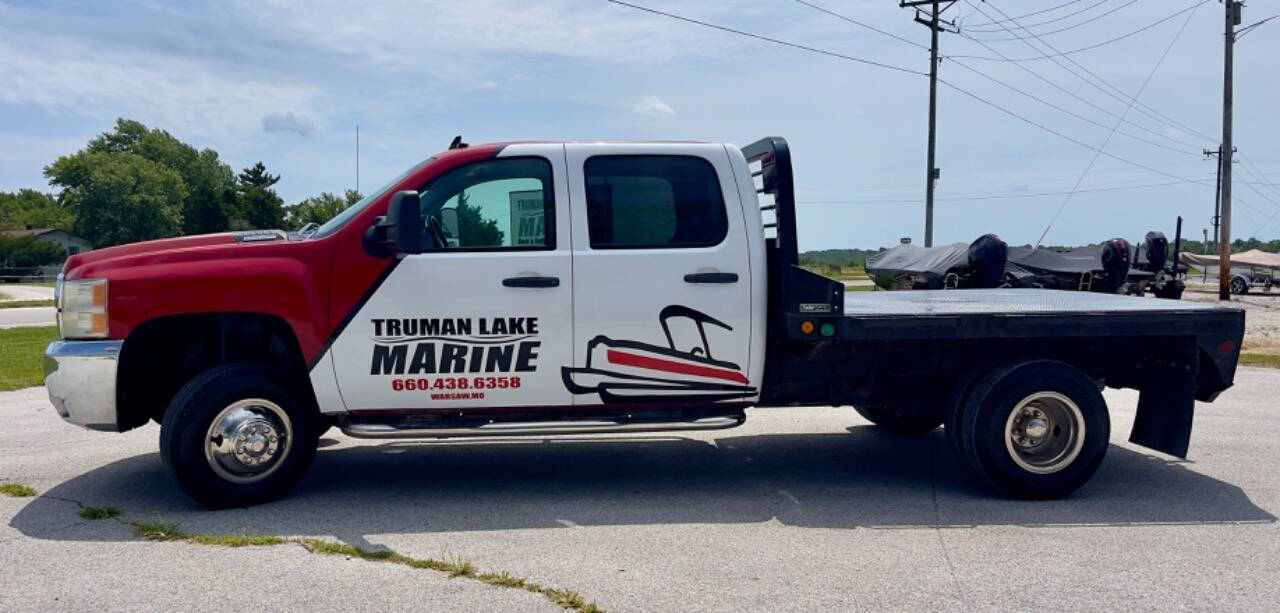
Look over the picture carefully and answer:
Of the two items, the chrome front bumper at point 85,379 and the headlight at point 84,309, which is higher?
the headlight at point 84,309

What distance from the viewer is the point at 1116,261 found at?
21.7 meters

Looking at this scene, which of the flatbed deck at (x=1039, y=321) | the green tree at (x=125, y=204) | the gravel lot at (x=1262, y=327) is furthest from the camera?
the green tree at (x=125, y=204)

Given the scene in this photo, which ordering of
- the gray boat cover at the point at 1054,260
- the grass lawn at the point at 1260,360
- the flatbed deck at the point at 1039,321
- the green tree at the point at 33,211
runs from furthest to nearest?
1. the green tree at the point at 33,211
2. the gray boat cover at the point at 1054,260
3. the grass lawn at the point at 1260,360
4. the flatbed deck at the point at 1039,321

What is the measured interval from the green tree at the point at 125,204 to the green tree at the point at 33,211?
211 inches

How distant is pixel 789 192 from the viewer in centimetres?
611

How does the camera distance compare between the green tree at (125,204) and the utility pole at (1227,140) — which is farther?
the green tree at (125,204)

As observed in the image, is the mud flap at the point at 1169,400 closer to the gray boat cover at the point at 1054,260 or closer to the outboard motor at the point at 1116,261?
the outboard motor at the point at 1116,261

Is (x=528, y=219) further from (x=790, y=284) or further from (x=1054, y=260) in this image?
(x=1054, y=260)

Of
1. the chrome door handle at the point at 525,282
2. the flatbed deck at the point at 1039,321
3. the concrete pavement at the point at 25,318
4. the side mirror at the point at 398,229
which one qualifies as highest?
the side mirror at the point at 398,229

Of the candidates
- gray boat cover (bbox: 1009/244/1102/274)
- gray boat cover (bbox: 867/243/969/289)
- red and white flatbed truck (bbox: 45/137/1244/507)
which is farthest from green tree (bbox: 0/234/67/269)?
red and white flatbed truck (bbox: 45/137/1244/507)

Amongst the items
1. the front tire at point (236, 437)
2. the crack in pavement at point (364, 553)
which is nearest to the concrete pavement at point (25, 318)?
the front tire at point (236, 437)

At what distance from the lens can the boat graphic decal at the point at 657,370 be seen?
5.91 metres

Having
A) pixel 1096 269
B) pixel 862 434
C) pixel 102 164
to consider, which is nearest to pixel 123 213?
pixel 102 164

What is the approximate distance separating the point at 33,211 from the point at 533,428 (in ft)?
414
